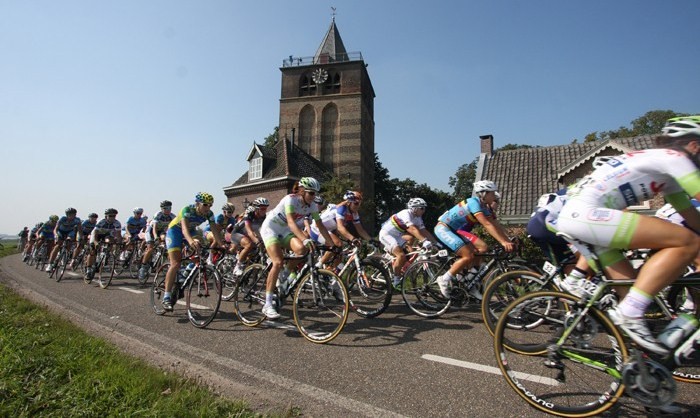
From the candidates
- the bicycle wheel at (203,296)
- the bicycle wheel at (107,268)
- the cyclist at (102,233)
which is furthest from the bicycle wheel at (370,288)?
the cyclist at (102,233)

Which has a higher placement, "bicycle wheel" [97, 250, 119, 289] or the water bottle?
the water bottle

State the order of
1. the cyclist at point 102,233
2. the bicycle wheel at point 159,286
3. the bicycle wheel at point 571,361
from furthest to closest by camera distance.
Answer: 1. the cyclist at point 102,233
2. the bicycle wheel at point 159,286
3. the bicycle wheel at point 571,361

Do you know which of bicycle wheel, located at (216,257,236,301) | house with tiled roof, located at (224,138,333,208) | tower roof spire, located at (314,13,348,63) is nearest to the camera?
bicycle wheel, located at (216,257,236,301)

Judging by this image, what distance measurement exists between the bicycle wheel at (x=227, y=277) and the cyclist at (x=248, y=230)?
1.04ft

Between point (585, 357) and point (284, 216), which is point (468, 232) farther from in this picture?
point (585, 357)

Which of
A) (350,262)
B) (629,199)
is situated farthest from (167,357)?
(629,199)

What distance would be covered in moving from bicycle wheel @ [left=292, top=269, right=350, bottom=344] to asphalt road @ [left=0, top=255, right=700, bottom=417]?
0.20 metres

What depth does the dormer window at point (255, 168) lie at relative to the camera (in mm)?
37006

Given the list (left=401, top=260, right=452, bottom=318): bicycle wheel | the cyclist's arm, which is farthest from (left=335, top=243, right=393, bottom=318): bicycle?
the cyclist's arm

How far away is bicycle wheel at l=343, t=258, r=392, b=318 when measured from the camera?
6.11 metres

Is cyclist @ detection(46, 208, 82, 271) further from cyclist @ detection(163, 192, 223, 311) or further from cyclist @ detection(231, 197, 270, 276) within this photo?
cyclist @ detection(163, 192, 223, 311)

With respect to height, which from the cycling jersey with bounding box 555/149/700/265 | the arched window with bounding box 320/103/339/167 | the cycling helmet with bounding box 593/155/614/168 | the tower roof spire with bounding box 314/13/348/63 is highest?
the tower roof spire with bounding box 314/13/348/63

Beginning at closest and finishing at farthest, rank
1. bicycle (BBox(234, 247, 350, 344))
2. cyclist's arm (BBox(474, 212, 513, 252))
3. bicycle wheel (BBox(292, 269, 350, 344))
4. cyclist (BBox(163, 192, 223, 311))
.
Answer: bicycle (BBox(234, 247, 350, 344)), bicycle wheel (BBox(292, 269, 350, 344)), cyclist's arm (BBox(474, 212, 513, 252)), cyclist (BBox(163, 192, 223, 311))

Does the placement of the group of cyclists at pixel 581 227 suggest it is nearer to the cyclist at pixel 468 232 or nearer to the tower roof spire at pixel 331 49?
the cyclist at pixel 468 232
